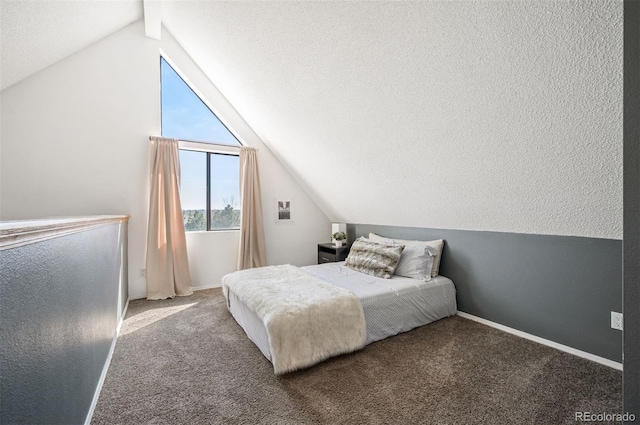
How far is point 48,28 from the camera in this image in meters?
2.39

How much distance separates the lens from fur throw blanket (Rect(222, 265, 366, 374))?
5.80ft

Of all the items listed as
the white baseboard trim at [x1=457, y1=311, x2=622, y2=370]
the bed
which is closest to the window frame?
the bed

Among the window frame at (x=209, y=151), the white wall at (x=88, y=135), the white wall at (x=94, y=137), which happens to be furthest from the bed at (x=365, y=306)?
the white wall at (x=88, y=135)

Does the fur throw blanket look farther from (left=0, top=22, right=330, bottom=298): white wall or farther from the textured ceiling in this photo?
the textured ceiling

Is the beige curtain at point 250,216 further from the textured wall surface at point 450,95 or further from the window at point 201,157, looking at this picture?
the textured wall surface at point 450,95

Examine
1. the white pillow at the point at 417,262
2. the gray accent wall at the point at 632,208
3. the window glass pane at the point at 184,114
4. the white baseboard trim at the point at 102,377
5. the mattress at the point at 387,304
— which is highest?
the window glass pane at the point at 184,114

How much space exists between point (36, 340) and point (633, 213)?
1.71 meters

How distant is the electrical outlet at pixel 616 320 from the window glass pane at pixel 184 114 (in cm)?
448

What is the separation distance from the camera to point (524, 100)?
1.54 metres

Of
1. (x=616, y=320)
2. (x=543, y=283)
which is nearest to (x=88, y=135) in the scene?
(x=543, y=283)

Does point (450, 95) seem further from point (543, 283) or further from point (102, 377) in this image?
point (102, 377)

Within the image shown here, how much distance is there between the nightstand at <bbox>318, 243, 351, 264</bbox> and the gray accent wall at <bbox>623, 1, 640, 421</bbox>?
11.4 ft

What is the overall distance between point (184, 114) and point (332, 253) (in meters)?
3.04

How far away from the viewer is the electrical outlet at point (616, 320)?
1847mm
